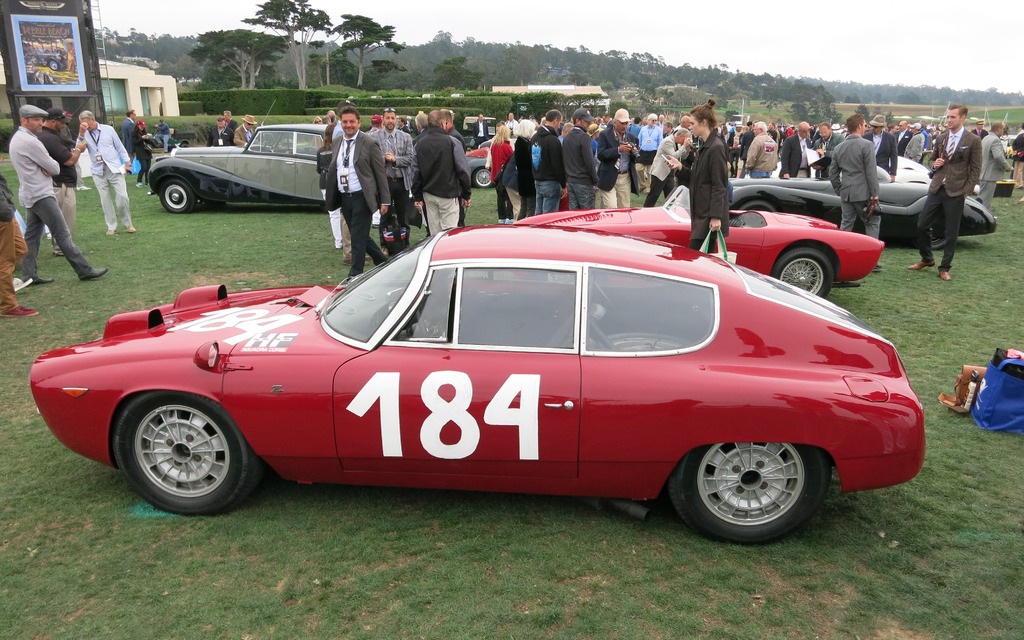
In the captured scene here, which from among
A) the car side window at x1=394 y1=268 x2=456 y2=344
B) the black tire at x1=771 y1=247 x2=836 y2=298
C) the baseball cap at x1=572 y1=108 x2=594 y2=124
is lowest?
the black tire at x1=771 y1=247 x2=836 y2=298

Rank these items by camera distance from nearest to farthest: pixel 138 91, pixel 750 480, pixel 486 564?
pixel 486 564
pixel 750 480
pixel 138 91

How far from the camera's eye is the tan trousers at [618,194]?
11961 mm

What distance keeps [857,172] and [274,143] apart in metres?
10.1

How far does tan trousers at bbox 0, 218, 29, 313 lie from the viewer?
715cm

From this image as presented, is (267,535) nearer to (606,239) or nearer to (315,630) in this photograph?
(315,630)

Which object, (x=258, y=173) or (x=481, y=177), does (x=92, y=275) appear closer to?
(x=258, y=173)

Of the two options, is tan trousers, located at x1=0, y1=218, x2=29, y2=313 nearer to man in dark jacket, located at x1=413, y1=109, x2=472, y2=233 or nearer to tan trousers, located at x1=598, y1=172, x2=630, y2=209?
man in dark jacket, located at x1=413, y1=109, x2=472, y2=233

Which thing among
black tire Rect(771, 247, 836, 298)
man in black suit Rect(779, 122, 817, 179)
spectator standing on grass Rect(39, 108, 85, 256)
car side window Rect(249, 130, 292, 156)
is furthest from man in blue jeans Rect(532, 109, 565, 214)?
spectator standing on grass Rect(39, 108, 85, 256)

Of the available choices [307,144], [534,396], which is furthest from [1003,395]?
[307,144]

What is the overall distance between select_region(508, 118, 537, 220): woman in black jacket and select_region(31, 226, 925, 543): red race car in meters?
7.20

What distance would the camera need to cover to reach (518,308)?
11.9 ft

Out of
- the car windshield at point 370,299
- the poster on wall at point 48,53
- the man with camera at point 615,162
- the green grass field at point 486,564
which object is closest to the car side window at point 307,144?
the man with camera at point 615,162

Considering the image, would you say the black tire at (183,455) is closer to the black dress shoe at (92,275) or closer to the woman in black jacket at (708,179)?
the woman in black jacket at (708,179)

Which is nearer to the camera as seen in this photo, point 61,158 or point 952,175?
point 952,175
